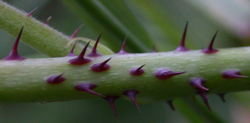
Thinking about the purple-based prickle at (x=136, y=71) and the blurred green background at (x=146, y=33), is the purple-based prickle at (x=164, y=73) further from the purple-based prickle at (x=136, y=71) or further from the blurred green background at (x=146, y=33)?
the blurred green background at (x=146, y=33)

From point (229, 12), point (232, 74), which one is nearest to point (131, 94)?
point (232, 74)

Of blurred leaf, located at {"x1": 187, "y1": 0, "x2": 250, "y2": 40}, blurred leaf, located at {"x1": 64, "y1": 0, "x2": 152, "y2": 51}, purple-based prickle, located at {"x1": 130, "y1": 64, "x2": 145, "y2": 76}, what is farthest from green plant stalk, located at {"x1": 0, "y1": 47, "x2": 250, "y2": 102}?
blurred leaf, located at {"x1": 187, "y1": 0, "x2": 250, "y2": 40}

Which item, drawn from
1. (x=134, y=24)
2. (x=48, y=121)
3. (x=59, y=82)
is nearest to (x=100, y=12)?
(x=134, y=24)

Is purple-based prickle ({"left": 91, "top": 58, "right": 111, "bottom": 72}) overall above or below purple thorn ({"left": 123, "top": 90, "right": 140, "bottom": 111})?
above

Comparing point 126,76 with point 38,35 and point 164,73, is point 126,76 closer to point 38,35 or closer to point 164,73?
point 164,73

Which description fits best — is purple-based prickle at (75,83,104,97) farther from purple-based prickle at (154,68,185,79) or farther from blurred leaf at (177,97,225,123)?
blurred leaf at (177,97,225,123)

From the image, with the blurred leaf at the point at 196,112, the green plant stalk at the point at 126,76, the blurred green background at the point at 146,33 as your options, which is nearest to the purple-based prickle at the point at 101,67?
the green plant stalk at the point at 126,76

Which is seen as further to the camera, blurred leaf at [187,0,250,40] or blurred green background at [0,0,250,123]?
blurred leaf at [187,0,250,40]

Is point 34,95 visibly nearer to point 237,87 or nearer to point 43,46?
point 43,46
